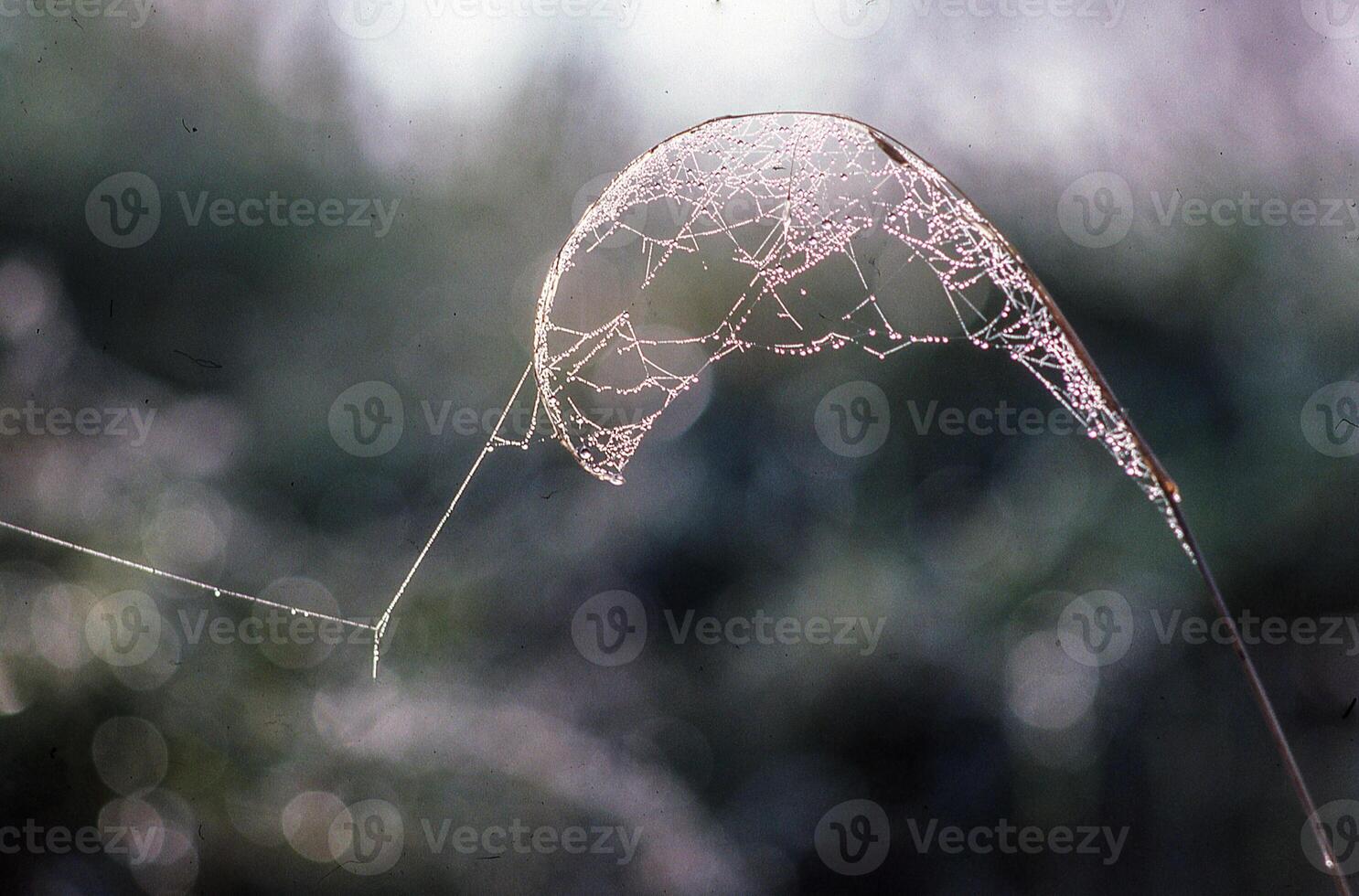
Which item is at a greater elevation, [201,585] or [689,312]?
[689,312]

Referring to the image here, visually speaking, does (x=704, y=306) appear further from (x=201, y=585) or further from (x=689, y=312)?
(x=201, y=585)

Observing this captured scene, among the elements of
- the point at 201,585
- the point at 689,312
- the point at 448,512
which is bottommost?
the point at 201,585

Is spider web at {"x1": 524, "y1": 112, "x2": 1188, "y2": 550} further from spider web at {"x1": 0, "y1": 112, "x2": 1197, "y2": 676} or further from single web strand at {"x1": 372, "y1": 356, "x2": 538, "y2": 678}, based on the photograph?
single web strand at {"x1": 372, "y1": 356, "x2": 538, "y2": 678}

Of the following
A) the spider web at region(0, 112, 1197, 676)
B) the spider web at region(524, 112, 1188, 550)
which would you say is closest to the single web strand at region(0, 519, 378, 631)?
the spider web at region(0, 112, 1197, 676)

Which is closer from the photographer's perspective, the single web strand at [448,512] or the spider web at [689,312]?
the spider web at [689,312]

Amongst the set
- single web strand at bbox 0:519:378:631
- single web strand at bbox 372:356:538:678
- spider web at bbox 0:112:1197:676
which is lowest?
single web strand at bbox 0:519:378:631

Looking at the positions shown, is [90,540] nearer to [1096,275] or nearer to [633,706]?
[633,706]

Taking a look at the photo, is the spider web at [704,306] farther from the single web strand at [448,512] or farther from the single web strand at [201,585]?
the single web strand at [201,585]

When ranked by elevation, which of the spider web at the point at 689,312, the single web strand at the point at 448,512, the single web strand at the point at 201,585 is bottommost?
the single web strand at the point at 201,585

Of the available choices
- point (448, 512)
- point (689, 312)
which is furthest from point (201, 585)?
point (689, 312)

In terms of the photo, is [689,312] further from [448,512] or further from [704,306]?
[448,512]

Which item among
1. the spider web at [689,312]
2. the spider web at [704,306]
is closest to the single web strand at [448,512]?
the spider web at [689,312]
